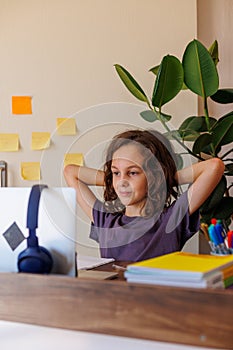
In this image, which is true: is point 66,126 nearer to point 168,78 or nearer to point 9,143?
point 9,143

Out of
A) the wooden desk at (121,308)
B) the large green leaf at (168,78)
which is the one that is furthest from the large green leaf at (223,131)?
the wooden desk at (121,308)

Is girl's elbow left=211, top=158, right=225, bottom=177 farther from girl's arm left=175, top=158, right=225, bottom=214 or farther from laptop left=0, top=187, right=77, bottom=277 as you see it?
laptop left=0, top=187, right=77, bottom=277

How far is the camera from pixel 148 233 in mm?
1627

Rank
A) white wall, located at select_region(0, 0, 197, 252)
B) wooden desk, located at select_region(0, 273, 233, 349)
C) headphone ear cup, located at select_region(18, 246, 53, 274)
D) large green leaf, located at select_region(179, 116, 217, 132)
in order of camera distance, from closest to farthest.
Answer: wooden desk, located at select_region(0, 273, 233, 349) → headphone ear cup, located at select_region(18, 246, 53, 274) → large green leaf, located at select_region(179, 116, 217, 132) → white wall, located at select_region(0, 0, 197, 252)

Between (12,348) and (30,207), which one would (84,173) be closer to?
(30,207)

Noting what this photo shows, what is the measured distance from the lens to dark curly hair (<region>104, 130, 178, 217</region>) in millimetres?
1626

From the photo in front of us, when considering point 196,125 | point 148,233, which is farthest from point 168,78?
point 148,233

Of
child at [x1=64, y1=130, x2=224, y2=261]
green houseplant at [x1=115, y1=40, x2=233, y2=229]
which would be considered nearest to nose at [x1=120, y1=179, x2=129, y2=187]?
child at [x1=64, y1=130, x2=224, y2=261]

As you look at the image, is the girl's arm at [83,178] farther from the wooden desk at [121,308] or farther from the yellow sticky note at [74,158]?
the wooden desk at [121,308]

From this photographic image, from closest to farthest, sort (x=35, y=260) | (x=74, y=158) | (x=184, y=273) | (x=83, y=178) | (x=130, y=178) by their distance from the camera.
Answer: (x=184, y=273) → (x=35, y=260) → (x=130, y=178) → (x=83, y=178) → (x=74, y=158)

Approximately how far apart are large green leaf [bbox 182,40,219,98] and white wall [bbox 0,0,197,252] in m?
0.38

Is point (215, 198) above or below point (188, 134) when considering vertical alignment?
below

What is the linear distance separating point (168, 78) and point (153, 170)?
54 cm

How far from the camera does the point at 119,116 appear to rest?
7.29ft
